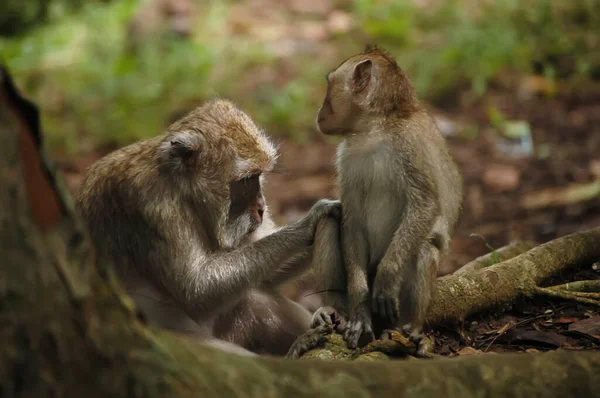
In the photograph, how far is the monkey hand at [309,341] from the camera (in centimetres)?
508

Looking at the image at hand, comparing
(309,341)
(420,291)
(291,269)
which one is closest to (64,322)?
(309,341)

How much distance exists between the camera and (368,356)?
15.8 feet

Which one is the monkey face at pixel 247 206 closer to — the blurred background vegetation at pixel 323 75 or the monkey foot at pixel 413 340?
the monkey foot at pixel 413 340

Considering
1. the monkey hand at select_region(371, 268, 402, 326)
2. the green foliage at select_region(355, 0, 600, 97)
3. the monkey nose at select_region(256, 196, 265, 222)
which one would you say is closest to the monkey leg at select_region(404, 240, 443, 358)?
the monkey hand at select_region(371, 268, 402, 326)

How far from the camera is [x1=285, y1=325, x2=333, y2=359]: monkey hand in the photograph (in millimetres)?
5082

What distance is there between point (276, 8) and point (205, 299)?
12.4 meters

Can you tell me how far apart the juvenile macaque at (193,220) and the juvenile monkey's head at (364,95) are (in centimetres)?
55

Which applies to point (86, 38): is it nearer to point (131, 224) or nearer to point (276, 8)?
point (276, 8)

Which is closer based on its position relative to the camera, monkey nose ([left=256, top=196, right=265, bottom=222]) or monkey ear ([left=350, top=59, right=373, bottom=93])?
monkey ear ([left=350, top=59, right=373, bottom=93])

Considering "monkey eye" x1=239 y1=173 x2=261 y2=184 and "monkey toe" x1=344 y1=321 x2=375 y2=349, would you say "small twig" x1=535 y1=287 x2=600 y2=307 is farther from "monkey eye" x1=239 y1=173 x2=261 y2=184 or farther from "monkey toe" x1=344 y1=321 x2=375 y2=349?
"monkey eye" x1=239 y1=173 x2=261 y2=184

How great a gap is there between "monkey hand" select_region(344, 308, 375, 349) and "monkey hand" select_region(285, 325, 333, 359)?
147 millimetres

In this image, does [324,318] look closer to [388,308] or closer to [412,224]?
[388,308]

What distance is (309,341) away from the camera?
5.10m

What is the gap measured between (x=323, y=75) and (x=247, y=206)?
28.7ft
